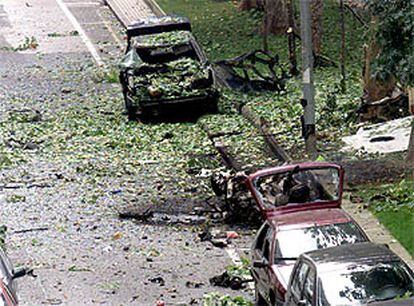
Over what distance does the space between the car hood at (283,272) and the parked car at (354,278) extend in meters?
1.31

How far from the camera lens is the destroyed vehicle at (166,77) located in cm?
3094

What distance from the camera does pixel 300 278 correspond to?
44.8ft

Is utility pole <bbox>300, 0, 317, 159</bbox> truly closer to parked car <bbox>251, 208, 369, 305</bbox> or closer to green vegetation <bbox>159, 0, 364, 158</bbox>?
green vegetation <bbox>159, 0, 364, 158</bbox>

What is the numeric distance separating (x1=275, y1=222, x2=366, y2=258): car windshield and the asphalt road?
6.51ft

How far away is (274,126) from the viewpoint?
28.4 meters

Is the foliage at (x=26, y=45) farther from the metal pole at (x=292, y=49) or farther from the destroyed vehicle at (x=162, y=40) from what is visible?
the metal pole at (x=292, y=49)

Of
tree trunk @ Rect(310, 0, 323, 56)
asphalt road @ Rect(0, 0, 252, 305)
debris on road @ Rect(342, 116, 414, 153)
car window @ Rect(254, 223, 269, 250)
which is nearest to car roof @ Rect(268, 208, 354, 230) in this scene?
car window @ Rect(254, 223, 269, 250)

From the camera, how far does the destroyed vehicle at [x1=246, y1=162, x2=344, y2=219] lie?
56.9 feet

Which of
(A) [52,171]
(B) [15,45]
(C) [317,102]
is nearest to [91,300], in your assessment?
(A) [52,171]

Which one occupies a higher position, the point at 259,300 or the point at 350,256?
the point at 350,256

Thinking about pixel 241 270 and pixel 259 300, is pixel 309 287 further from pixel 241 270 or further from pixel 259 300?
pixel 241 270

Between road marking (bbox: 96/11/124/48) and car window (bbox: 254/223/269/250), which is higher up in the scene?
car window (bbox: 254/223/269/250)

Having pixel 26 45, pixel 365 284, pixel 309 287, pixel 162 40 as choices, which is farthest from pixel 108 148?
pixel 365 284

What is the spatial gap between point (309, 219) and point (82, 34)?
29.2 metres
